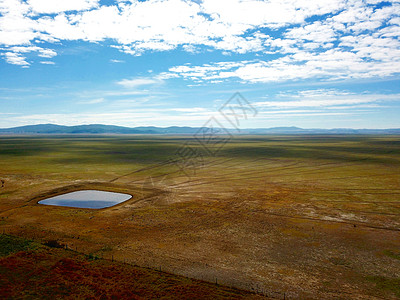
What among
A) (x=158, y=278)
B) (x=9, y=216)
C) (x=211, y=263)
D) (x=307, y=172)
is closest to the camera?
(x=158, y=278)

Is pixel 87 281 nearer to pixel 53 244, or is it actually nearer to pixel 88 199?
pixel 53 244

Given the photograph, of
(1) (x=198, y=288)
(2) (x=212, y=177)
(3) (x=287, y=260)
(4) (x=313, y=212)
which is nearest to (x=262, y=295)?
(1) (x=198, y=288)

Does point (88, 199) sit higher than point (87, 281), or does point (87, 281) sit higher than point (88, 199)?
point (88, 199)

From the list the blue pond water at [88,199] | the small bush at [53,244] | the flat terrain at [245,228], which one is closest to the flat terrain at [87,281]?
the flat terrain at [245,228]

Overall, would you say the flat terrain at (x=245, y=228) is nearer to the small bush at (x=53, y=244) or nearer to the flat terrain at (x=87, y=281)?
the small bush at (x=53, y=244)

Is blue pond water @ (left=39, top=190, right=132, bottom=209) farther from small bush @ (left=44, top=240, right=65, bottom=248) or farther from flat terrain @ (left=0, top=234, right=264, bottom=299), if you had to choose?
flat terrain @ (left=0, top=234, right=264, bottom=299)

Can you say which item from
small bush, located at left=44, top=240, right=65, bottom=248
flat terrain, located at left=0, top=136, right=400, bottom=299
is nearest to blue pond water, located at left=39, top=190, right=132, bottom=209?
flat terrain, located at left=0, top=136, right=400, bottom=299

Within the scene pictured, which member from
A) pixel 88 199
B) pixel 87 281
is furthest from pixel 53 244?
pixel 88 199

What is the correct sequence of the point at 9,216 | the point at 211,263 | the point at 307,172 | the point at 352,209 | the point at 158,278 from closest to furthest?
the point at 158,278
the point at 211,263
the point at 9,216
the point at 352,209
the point at 307,172

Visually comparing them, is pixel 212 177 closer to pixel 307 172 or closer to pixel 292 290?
pixel 307 172
